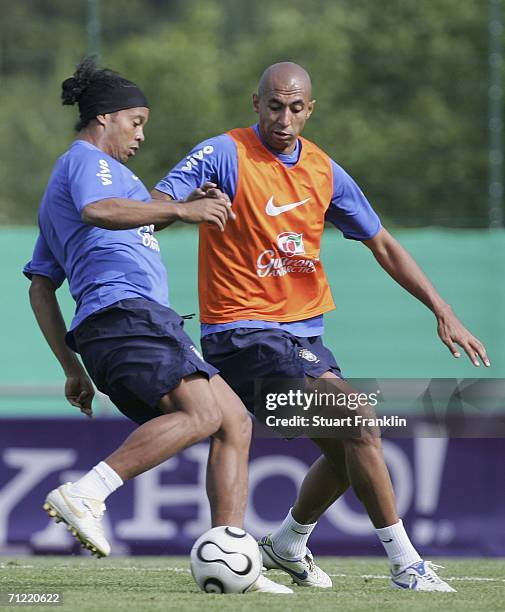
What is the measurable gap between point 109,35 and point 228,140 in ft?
29.4

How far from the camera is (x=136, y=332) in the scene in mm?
5488

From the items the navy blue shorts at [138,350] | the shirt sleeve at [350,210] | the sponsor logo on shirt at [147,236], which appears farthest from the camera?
the shirt sleeve at [350,210]

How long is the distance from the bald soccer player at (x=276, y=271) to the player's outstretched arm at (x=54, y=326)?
0.62m

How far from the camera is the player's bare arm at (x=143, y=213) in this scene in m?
5.37

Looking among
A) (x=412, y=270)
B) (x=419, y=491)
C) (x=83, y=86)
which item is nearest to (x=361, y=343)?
(x=419, y=491)

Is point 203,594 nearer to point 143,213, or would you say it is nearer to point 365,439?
point 365,439

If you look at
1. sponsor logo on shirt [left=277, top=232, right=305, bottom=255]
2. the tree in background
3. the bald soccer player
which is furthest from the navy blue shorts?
the tree in background

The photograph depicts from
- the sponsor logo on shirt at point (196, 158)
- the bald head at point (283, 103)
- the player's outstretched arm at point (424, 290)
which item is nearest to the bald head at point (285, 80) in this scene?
the bald head at point (283, 103)

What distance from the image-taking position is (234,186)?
20.8 ft

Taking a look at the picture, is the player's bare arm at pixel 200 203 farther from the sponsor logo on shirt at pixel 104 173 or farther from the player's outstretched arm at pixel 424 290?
the player's outstretched arm at pixel 424 290

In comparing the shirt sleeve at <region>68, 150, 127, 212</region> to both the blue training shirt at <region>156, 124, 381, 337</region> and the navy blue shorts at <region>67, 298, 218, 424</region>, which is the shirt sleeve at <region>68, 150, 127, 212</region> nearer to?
the navy blue shorts at <region>67, 298, 218, 424</region>

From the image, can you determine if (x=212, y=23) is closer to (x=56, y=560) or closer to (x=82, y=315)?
(x=56, y=560)

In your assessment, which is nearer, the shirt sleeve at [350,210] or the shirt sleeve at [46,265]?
the shirt sleeve at [46,265]

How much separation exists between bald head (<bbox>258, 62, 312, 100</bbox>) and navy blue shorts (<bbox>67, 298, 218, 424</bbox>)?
1.38 meters
